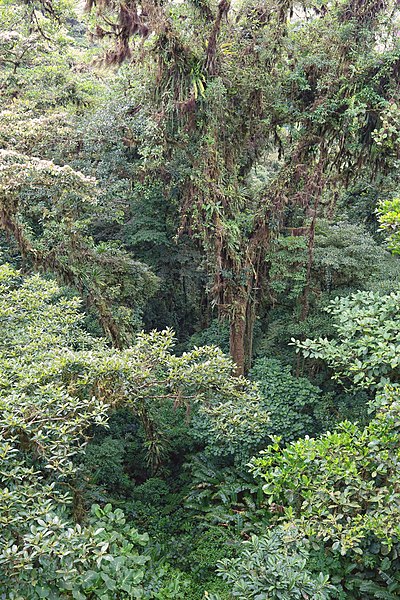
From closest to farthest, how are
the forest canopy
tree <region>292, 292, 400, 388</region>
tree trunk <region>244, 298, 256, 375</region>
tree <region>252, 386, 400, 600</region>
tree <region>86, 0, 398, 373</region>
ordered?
1. tree <region>252, 386, 400, 600</region>
2. the forest canopy
3. tree <region>292, 292, 400, 388</region>
4. tree <region>86, 0, 398, 373</region>
5. tree trunk <region>244, 298, 256, 375</region>

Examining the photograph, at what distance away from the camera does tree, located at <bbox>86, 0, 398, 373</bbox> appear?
5324 millimetres

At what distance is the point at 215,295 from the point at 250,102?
2.71 metres

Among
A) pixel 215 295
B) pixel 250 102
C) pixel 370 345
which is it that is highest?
pixel 250 102

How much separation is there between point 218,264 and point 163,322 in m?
3.37

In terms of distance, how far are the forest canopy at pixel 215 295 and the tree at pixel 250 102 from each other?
29 mm

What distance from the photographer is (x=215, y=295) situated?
21.9 feet

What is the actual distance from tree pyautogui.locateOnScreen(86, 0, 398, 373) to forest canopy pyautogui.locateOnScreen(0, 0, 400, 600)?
29mm

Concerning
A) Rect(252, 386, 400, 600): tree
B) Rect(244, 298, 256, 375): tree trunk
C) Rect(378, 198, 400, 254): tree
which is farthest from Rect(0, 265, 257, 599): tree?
Rect(244, 298, 256, 375): tree trunk

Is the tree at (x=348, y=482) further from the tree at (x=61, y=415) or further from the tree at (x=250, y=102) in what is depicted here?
the tree at (x=250, y=102)

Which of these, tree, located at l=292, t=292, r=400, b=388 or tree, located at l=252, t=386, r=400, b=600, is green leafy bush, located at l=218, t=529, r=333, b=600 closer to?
tree, located at l=252, t=386, r=400, b=600

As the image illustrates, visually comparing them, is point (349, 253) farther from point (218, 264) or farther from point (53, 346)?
point (53, 346)

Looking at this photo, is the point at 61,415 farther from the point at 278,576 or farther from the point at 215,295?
→ the point at 215,295

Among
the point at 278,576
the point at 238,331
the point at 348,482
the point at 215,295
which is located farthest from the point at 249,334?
the point at 278,576

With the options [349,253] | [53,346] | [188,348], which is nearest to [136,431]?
[188,348]
